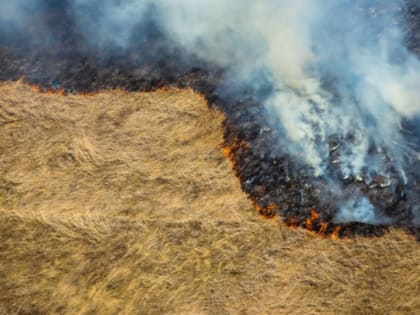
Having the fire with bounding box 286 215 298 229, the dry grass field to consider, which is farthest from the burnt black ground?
the dry grass field

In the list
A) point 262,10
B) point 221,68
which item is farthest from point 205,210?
point 262,10

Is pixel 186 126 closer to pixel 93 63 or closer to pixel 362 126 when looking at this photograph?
pixel 93 63

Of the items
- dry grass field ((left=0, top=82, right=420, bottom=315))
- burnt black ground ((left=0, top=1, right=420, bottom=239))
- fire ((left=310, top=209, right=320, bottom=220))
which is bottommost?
dry grass field ((left=0, top=82, right=420, bottom=315))

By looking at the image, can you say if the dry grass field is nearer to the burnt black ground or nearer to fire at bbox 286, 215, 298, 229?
fire at bbox 286, 215, 298, 229

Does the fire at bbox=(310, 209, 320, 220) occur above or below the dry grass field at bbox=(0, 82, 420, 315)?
above

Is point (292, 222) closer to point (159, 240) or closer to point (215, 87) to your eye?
point (159, 240)

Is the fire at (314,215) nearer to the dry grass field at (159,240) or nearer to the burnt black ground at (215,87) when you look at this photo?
the burnt black ground at (215,87)

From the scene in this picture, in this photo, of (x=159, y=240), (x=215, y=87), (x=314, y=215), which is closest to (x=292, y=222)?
(x=314, y=215)
